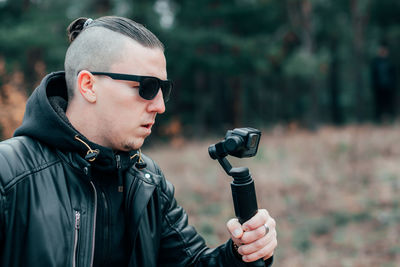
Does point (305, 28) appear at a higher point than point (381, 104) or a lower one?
higher

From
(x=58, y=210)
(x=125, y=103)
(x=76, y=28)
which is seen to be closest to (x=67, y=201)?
(x=58, y=210)

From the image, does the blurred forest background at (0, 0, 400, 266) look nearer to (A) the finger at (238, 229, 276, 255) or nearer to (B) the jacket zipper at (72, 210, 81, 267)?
(A) the finger at (238, 229, 276, 255)

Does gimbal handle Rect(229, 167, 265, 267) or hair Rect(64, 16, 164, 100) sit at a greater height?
hair Rect(64, 16, 164, 100)

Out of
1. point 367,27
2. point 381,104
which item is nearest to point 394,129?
point 381,104

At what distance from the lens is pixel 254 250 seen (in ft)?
5.68

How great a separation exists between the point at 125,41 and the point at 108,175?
0.66 meters

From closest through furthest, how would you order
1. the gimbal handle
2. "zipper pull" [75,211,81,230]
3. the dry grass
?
the gimbal handle → "zipper pull" [75,211,81,230] → the dry grass

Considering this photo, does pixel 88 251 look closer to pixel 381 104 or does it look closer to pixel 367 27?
pixel 381 104

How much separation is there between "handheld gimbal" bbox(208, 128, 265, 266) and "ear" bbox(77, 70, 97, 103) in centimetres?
69

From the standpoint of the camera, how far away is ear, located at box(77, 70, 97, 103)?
1.94 meters

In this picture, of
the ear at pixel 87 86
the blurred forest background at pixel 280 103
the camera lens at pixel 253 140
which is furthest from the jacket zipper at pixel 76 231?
the blurred forest background at pixel 280 103

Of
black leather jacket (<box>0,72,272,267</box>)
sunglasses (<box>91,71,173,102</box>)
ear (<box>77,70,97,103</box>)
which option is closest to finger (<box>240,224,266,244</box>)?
black leather jacket (<box>0,72,272,267</box>)

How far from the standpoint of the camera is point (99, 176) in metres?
1.97

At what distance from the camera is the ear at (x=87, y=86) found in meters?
1.94
